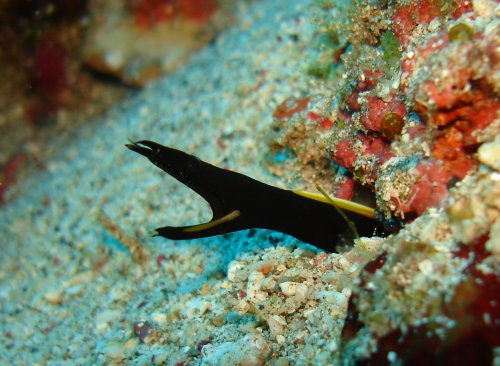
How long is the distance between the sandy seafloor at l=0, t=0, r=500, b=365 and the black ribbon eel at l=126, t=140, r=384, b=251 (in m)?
0.15

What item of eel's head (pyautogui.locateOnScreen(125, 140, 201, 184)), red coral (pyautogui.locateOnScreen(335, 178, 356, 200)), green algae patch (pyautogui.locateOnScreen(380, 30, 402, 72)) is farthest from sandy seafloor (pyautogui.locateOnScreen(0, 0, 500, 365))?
green algae patch (pyautogui.locateOnScreen(380, 30, 402, 72))

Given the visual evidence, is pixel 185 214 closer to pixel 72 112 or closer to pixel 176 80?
pixel 176 80

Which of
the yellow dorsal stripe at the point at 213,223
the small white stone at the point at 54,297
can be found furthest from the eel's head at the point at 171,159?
the small white stone at the point at 54,297

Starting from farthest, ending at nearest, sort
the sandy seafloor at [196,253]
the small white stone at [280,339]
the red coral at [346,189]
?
the red coral at [346,189] → the small white stone at [280,339] → the sandy seafloor at [196,253]

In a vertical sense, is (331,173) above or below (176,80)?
below

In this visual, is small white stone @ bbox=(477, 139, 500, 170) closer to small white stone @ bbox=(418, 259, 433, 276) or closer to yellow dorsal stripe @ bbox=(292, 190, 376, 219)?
small white stone @ bbox=(418, 259, 433, 276)

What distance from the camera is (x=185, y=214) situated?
13.2 feet

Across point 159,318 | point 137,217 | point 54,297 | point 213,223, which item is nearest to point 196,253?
point 159,318

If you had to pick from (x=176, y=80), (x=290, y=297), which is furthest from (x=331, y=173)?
(x=176, y=80)

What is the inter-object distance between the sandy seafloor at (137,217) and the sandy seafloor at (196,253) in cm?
2

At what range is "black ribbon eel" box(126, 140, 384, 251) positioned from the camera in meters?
2.25

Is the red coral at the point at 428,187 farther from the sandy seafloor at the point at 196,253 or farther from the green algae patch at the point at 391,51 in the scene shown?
the green algae patch at the point at 391,51

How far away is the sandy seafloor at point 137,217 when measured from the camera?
3281mm

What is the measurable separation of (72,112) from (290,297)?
22.8 ft
